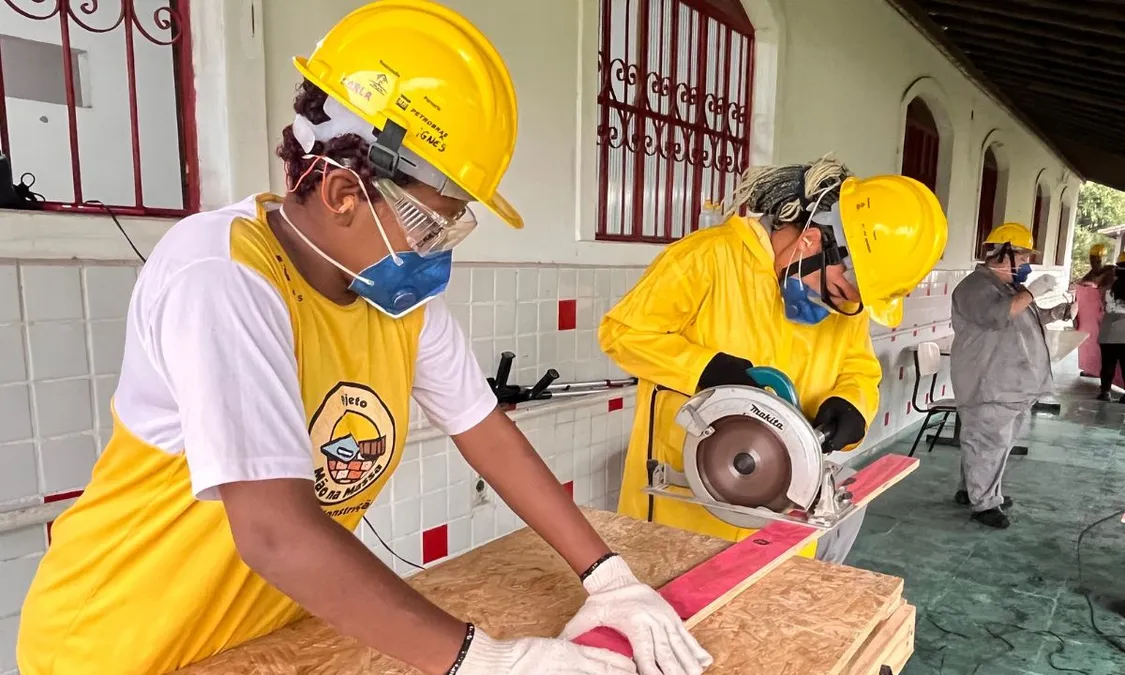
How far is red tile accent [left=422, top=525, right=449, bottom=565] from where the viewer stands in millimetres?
2799

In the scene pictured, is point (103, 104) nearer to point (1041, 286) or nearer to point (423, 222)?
point (423, 222)

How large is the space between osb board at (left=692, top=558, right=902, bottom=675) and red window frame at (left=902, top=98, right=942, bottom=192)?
23.1ft

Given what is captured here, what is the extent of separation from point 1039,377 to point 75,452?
537 cm

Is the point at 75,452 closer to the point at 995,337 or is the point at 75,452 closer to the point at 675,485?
the point at 675,485

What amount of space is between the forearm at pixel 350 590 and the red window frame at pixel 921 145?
25.6ft

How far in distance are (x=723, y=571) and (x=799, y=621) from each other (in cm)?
21

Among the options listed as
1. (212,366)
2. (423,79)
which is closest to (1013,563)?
(423,79)

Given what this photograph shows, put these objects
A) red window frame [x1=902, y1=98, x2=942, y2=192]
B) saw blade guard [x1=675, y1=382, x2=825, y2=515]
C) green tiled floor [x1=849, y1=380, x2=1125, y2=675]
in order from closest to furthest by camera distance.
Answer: saw blade guard [x1=675, y1=382, x2=825, y2=515] → green tiled floor [x1=849, y1=380, x2=1125, y2=675] → red window frame [x1=902, y1=98, x2=942, y2=192]

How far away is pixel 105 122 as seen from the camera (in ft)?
6.88

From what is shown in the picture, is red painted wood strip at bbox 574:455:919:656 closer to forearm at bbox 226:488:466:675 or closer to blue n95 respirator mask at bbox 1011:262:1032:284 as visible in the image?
forearm at bbox 226:488:466:675

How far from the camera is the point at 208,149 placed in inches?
82.6

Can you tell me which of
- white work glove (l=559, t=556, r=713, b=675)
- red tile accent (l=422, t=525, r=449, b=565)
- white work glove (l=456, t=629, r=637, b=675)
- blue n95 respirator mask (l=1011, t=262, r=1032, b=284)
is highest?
blue n95 respirator mask (l=1011, t=262, r=1032, b=284)

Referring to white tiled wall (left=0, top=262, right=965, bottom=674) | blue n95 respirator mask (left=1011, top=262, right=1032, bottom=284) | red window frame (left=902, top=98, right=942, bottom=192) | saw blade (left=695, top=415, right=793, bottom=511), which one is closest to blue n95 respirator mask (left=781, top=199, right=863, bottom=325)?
saw blade (left=695, top=415, right=793, bottom=511)

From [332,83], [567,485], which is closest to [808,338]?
[567,485]
